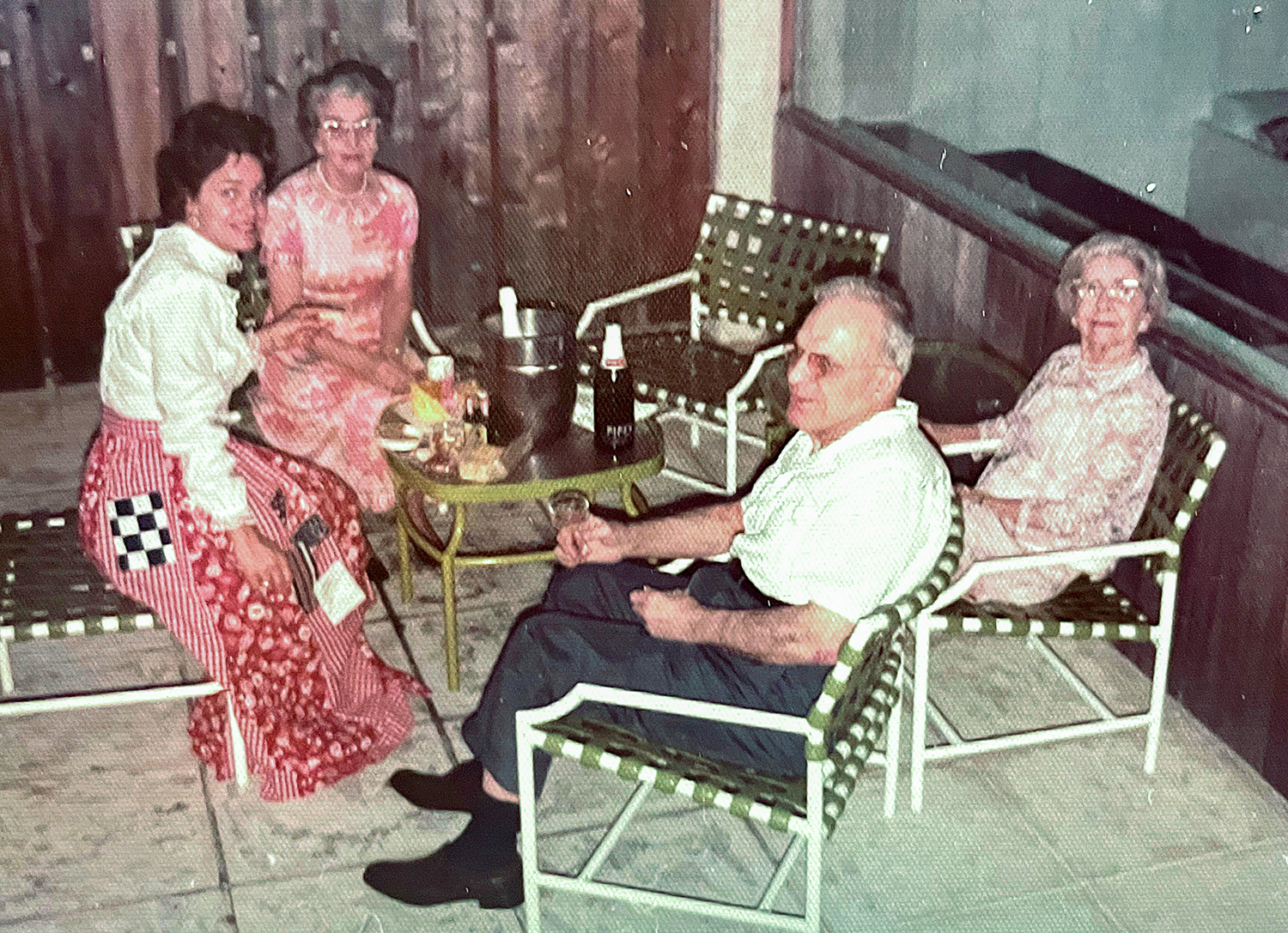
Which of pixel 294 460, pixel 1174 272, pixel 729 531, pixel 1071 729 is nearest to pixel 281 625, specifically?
pixel 294 460

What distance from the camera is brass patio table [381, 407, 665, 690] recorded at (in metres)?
3.49

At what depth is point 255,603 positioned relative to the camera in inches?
124

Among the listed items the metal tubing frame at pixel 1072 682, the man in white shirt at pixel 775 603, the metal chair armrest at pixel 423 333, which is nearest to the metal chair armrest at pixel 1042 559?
the metal tubing frame at pixel 1072 682

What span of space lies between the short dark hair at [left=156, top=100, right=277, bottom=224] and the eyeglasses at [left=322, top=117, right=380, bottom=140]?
0.73 m

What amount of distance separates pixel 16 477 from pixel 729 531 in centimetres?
276

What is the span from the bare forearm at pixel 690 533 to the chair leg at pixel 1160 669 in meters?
0.93

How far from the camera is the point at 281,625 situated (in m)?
3.21

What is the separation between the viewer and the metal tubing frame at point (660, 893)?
100 inches

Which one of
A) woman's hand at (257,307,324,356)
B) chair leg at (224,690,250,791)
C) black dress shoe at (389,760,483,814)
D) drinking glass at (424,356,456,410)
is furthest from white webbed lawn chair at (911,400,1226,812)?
woman's hand at (257,307,324,356)

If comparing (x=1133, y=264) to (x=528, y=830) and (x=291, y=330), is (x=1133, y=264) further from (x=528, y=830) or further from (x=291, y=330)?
(x=291, y=330)

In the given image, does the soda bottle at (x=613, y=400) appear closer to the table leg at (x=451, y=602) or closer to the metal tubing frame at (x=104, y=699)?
the table leg at (x=451, y=602)

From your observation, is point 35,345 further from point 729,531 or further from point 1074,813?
point 1074,813

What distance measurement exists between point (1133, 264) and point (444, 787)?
1.88 metres

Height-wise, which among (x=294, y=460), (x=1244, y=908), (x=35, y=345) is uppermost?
(x=294, y=460)
